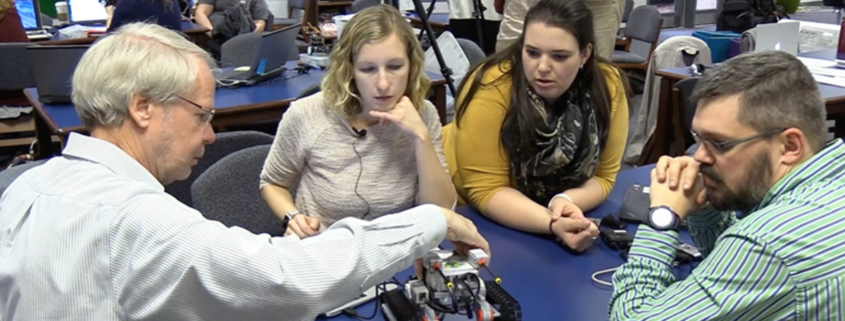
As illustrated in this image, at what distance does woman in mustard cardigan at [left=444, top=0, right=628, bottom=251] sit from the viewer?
6.56 feet

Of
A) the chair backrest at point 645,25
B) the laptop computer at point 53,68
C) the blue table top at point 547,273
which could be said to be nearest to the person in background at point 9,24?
the laptop computer at point 53,68

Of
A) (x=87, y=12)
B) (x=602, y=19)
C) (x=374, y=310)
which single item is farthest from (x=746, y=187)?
(x=87, y=12)

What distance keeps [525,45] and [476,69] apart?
0.16 m

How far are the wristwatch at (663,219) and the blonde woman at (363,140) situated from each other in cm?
66

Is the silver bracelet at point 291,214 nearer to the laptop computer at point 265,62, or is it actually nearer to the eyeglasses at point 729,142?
the eyeglasses at point 729,142

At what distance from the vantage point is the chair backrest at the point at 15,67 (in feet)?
13.6

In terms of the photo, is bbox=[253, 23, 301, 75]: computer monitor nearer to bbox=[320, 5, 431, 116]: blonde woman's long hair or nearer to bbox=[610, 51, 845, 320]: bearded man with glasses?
bbox=[320, 5, 431, 116]: blonde woman's long hair

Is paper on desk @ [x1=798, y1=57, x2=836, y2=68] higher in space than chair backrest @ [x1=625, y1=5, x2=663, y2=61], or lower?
higher

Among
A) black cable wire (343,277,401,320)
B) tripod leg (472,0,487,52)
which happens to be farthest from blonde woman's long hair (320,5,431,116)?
tripod leg (472,0,487,52)

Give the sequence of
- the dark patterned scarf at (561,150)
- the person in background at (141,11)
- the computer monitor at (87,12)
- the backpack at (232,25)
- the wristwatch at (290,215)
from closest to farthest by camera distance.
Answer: the wristwatch at (290,215)
the dark patterned scarf at (561,150)
the person in background at (141,11)
the backpack at (232,25)
the computer monitor at (87,12)

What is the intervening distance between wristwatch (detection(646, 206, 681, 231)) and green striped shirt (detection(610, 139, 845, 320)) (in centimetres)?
13

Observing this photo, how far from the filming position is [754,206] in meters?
1.30

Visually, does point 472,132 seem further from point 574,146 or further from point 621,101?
point 621,101

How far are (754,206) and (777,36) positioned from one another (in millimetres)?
2939
